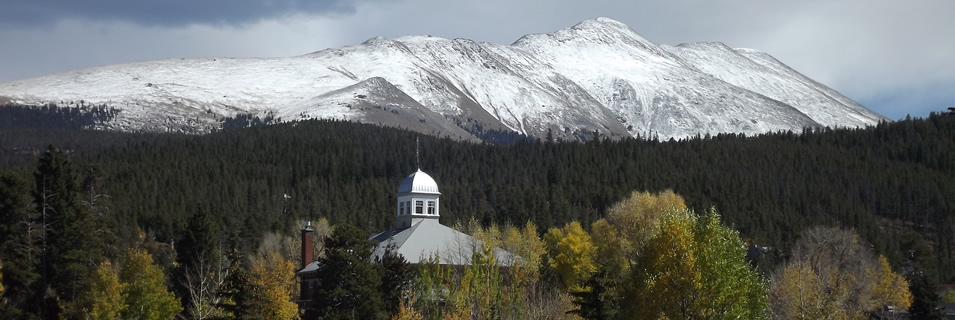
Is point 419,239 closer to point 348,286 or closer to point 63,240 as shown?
point 348,286

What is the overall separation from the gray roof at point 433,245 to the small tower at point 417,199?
229 cm

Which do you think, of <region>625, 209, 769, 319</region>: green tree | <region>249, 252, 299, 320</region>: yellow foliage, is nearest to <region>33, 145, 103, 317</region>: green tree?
<region>249, 252, 299, 320</region>: yellow foliage

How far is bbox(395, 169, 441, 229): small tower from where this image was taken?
327 feet

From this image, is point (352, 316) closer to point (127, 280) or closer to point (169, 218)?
point (127, 280)

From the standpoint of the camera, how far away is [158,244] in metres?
143

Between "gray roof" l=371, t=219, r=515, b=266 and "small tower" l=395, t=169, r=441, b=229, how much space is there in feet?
7.52

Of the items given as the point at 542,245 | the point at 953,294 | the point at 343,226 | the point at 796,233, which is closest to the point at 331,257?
the point at 343,226

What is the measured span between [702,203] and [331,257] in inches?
5135

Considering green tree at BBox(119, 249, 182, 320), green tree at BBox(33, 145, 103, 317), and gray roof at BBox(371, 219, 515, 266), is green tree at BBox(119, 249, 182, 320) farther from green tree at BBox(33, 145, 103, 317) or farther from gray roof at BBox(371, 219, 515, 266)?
gray roof at BBox(371, 219, 515, 266)

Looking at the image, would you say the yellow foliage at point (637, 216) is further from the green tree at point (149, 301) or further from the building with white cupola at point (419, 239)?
the green tree at point (149, 301)

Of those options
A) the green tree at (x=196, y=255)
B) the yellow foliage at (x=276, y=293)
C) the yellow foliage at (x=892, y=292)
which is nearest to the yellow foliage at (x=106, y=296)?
the green tree at (x=196, y=255)

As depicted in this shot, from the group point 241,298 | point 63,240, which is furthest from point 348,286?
point 63,240

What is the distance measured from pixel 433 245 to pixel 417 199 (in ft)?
28.3

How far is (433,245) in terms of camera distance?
92250 mm
